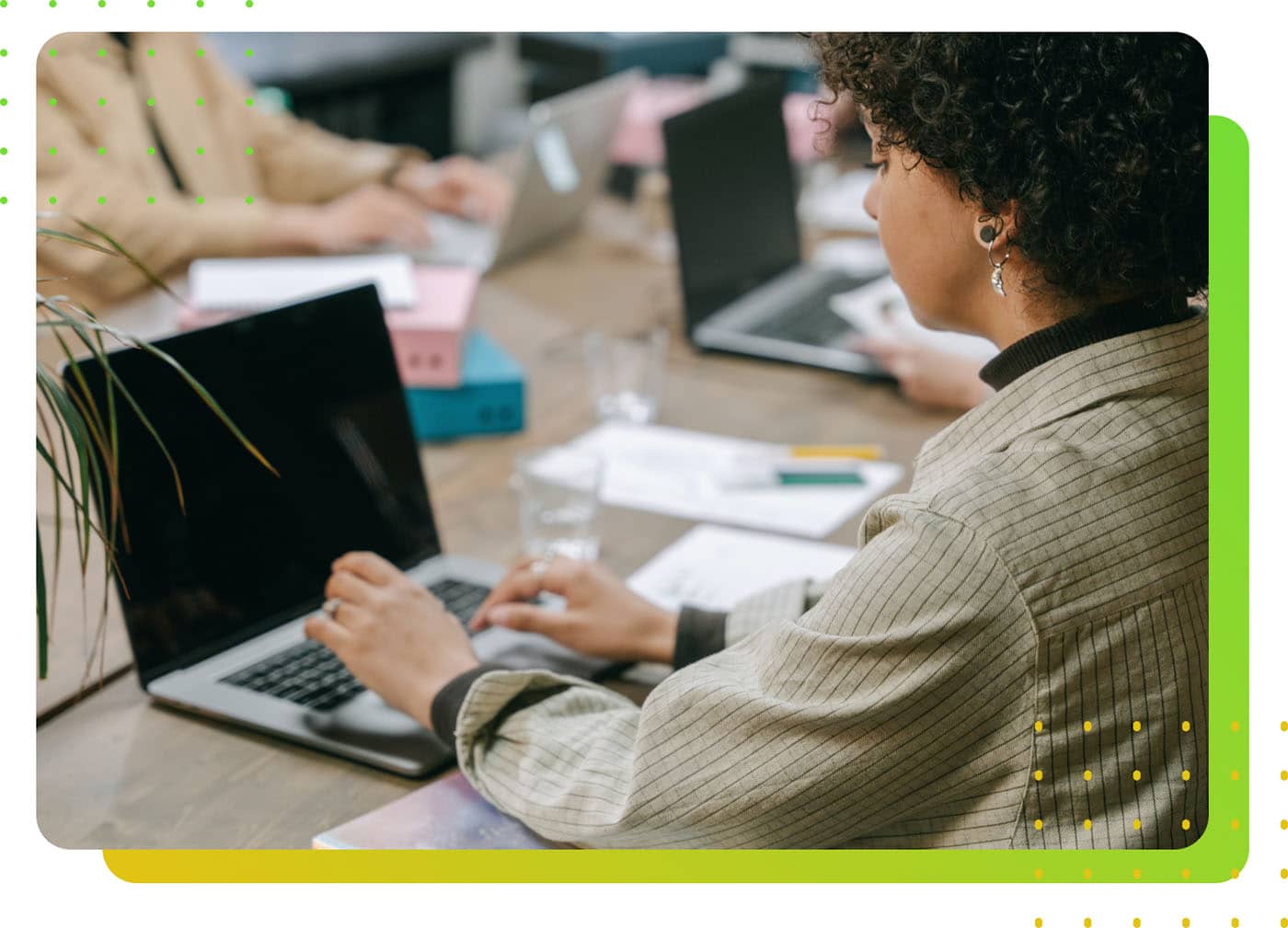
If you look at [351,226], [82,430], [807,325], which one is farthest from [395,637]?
[351,226]

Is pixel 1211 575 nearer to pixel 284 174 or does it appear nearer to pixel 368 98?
pixel 284 174

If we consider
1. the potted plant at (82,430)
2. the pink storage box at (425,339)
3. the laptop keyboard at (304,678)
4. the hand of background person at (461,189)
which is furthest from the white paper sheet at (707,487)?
the hand of background person at (461,189)

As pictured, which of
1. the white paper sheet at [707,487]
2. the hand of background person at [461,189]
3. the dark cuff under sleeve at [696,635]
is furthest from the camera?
the hand of background person at [461,189]

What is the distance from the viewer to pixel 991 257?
90 centimetres

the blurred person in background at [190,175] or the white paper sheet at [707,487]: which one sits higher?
the blurred person in background at [190,175]

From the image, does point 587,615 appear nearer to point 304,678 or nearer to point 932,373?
point 304,678

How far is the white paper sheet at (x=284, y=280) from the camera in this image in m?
1.74

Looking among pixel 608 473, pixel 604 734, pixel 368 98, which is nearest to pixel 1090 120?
pixel 604 734

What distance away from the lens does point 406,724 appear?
1.09 meters

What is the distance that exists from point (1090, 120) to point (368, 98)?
11.8 feet

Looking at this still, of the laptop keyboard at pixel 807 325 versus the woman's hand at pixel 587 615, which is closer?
the woman's hand at pixel 587 615

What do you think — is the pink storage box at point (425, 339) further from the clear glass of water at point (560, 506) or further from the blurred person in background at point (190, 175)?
the clear glass of water at point (560, 506)

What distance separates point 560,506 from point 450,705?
43 cm

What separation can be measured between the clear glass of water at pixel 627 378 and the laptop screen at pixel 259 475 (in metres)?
0.50
